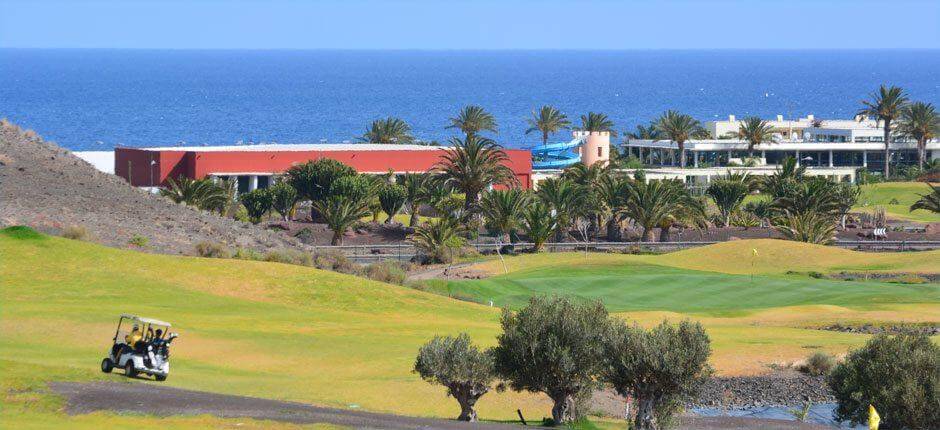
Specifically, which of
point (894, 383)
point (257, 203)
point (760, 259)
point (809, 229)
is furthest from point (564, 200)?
point (894, 383)

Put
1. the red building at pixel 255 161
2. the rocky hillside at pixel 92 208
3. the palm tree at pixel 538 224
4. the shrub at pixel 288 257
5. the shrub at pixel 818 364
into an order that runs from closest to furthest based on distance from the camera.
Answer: the shrub at pixel 818 364 → the rocky hillside at pixel 92 208 → the shrub at pixel 288 257 → the palm tree at pixel 538 224 → the red building at pixel 255 161

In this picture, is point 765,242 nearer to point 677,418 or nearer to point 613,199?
point 613,199

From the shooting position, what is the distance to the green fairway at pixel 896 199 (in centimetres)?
10169

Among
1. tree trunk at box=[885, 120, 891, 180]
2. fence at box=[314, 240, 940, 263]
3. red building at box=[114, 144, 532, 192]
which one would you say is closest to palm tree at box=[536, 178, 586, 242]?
fence at box=[314, 240, 940, 263]

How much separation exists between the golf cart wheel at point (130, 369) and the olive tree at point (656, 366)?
10252mm

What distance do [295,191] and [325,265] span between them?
29.5 m

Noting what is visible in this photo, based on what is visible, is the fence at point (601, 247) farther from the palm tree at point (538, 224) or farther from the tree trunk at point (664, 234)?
the tree trunk at point (664, 234)

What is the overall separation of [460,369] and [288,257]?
30.3 meters

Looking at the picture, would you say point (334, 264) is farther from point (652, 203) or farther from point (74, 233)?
point (652, 203)

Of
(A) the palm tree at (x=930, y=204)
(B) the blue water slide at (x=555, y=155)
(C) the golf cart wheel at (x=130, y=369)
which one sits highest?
(B) the blue water slide at (x=555, y=155)

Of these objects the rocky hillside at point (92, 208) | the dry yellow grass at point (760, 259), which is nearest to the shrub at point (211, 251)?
the rocky hillside at point (92, 208)

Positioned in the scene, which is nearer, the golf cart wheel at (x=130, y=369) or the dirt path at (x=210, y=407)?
the dirt path at (x=210, y=407)

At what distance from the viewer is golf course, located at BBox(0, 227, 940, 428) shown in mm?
33031

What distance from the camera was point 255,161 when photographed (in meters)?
102
